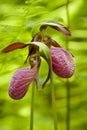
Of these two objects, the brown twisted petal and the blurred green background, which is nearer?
the brown twisted petal

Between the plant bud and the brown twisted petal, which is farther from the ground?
the plant bud

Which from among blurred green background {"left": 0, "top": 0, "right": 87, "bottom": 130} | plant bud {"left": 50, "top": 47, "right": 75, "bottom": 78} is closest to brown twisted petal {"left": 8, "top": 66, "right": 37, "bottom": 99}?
plant bud {"left": 50, "top": 47, "right": 75, "bottom": 78}

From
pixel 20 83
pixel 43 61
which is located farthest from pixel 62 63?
pixel 43 61

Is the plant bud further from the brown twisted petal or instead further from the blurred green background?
the blurred green background

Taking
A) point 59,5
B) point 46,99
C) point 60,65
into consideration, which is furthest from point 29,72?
point 59,5

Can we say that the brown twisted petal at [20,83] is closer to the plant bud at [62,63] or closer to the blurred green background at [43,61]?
the plant bud at [62,63]

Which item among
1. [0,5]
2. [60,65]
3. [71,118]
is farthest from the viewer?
[0,5]

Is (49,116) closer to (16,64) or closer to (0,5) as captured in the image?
(16,64)

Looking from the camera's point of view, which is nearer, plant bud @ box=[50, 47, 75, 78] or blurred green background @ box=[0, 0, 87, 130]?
plant bud @ box=[50, 47, 75, 78]

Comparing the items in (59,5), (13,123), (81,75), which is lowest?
(13,123)
